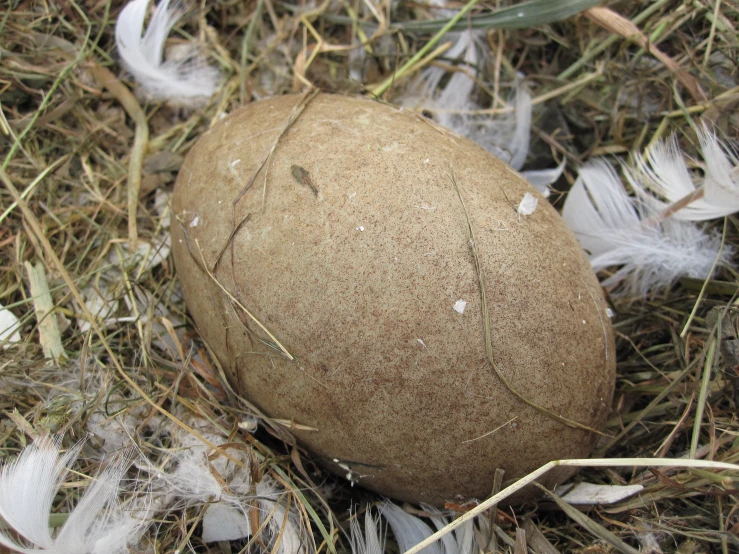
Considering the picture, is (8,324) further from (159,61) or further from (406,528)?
(406,528)

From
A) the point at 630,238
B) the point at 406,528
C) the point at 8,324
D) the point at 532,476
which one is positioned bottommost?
the point at 406,528

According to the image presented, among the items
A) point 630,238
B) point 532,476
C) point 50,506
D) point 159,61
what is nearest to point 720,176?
point 630,238

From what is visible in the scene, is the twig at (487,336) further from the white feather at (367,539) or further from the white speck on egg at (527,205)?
the white feather at (367,539)

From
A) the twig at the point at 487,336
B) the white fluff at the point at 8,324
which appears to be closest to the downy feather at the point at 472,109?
the twig at the point at 487,336

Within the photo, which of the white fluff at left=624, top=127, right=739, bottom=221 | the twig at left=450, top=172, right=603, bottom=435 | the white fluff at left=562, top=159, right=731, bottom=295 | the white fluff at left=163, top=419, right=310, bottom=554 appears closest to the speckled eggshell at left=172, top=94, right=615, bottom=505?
the twig at left=450, top=172, right=603, bottom=435

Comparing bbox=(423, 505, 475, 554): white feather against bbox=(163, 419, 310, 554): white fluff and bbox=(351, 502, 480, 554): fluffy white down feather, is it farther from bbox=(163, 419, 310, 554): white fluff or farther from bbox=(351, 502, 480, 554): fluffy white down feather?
bbox=(163, 419, 310, 554): white fluff

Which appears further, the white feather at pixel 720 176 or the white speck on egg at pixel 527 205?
the white feather at pixel 720 176
